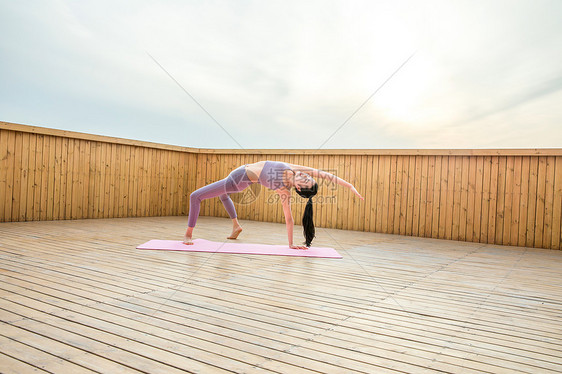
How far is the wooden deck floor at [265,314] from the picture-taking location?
4.02 ft

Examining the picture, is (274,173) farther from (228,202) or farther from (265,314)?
(265,314)

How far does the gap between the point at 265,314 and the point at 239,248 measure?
2.10 metres

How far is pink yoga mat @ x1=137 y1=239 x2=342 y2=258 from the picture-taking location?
3.57 metres

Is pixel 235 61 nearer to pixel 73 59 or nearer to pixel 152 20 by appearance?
pixel 152 20

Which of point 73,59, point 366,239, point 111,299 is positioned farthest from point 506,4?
point 73,59

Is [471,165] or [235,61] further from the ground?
[235,61]

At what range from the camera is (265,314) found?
5.67ft

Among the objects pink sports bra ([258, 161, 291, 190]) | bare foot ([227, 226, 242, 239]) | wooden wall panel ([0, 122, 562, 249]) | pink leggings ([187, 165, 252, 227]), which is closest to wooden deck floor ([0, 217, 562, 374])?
pink leggings ([187, 165, 252, 227])

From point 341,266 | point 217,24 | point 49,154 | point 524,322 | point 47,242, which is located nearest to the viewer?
point 524,322

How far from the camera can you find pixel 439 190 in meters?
5.78

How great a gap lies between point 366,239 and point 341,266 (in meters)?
2.29

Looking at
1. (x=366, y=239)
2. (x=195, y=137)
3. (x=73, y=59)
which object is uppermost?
(x=73, y=59)

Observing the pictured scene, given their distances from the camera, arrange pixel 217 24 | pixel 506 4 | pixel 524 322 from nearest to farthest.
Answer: pixel 524 322 → pixel 506 4 → pixel 217 24

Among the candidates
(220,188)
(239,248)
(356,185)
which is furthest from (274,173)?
(356,185)
